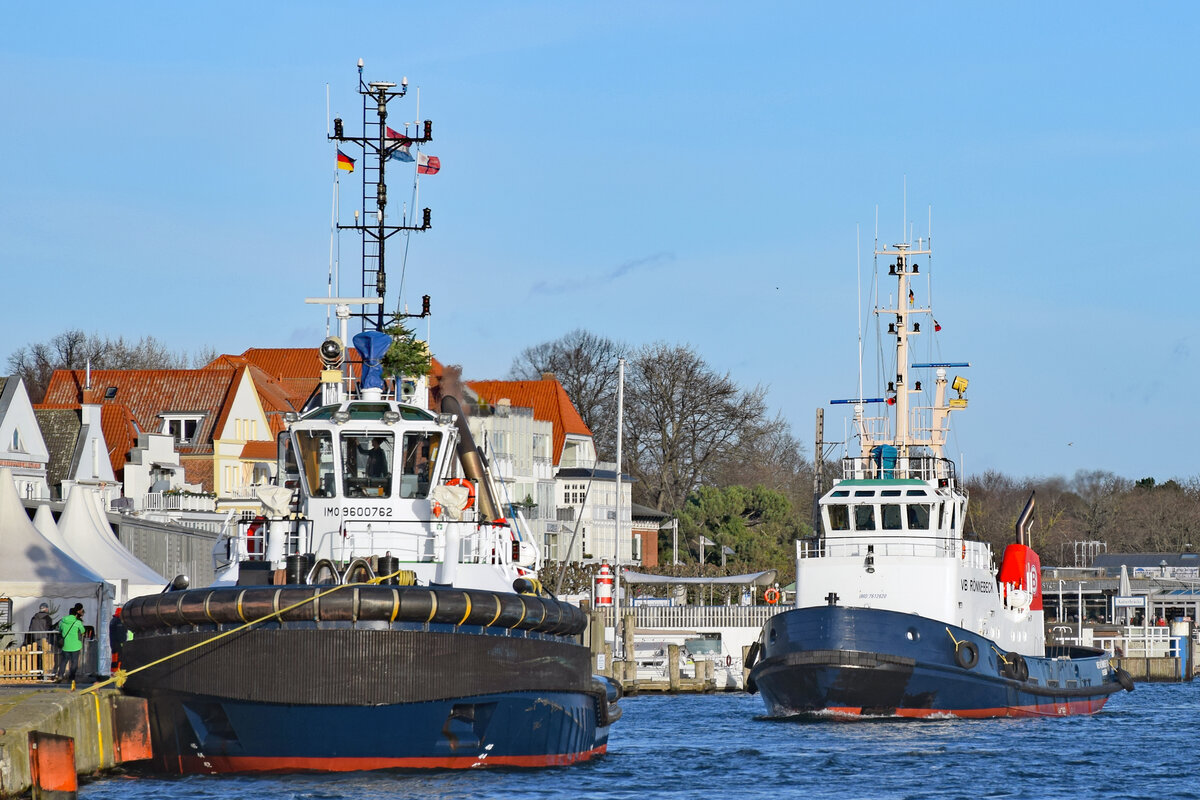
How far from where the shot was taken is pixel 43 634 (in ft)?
99.4

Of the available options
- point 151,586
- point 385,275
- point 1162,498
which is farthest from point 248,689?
point 1162,498

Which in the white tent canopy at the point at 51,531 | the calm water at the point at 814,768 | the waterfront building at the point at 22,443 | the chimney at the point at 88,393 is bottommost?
the calm water at the point at 814,768

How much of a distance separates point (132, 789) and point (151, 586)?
1930cm

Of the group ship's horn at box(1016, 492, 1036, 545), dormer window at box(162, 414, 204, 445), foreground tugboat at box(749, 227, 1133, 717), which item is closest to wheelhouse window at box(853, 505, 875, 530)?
foreground tugboat at box(749, 227, 1133, 717)

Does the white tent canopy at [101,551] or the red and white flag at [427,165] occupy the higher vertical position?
the red and white flag at [427,165]

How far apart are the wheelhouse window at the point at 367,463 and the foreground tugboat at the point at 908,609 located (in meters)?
14.3

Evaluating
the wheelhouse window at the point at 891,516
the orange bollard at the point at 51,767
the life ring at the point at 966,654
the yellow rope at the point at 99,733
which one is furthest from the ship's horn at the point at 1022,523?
the orange bollard at the point at 51,767

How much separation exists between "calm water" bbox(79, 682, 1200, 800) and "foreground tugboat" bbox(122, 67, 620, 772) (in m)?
0.38

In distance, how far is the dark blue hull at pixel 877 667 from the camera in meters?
36.4

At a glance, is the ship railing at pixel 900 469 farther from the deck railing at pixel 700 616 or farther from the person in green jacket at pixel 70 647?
the person in green jacket at pixel 70 647

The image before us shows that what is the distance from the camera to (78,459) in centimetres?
6022

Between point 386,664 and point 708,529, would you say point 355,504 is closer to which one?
point 386,664

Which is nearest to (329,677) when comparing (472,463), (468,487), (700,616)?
(468,487)

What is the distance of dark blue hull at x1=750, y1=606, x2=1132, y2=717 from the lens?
36.4 metres
